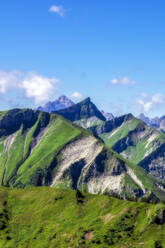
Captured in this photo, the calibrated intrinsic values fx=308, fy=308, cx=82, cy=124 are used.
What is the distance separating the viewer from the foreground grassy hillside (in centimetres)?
13850

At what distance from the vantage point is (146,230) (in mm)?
138625

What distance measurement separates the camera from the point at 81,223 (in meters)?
159

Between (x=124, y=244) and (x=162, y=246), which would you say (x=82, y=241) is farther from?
(x=162, y=246)

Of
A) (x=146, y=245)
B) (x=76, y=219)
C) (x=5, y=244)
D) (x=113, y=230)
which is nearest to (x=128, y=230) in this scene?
(x=113, y=230)

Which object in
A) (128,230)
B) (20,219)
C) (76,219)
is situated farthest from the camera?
(20,219)

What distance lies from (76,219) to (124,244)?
125 ft

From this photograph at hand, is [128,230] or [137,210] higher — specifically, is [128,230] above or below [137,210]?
below

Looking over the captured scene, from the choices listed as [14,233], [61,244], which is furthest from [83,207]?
[14,233]

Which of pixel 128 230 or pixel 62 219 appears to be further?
pixel 62 219

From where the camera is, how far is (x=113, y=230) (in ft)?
475

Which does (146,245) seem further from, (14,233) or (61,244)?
(14,233)

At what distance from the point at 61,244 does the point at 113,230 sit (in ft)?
85.3

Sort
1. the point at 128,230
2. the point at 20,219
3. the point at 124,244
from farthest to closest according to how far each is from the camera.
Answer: the point at 20,219 < the point at 128,230 < the point at 124,244

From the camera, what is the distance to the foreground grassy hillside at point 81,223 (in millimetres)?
138500
